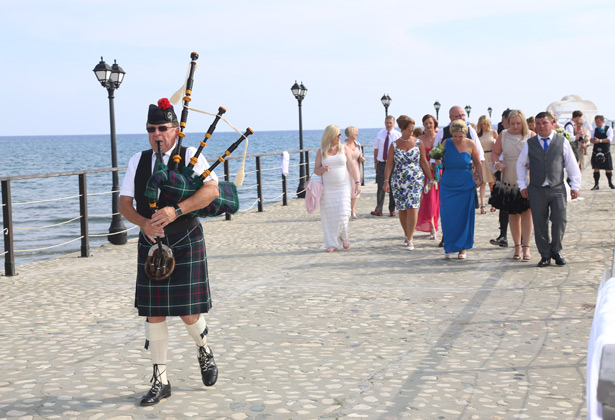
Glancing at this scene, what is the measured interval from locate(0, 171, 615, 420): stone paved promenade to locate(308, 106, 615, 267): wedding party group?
1.25ft

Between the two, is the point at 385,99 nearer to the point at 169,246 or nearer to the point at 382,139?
the point at 382,139

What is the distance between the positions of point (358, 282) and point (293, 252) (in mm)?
2662

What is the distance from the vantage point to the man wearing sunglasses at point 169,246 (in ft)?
15.8

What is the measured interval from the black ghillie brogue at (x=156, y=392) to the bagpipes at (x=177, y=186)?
573 mm

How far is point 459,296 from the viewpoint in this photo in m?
7.79

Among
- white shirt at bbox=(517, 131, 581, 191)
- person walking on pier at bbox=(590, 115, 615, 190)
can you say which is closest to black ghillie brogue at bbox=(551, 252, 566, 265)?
white shirt at bbox=(517, 131, 581, 191)

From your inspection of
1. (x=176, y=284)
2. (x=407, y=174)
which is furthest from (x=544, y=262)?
(x=176, y=284)

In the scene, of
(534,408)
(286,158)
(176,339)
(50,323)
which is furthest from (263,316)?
(286,158)

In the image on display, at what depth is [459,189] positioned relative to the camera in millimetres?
10117

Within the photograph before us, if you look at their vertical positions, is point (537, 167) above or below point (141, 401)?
above

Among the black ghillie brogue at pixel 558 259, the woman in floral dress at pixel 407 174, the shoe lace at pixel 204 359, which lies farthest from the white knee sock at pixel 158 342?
the woman in floral dress at pixel 407 174

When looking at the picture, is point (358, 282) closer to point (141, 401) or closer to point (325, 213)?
point (325, 213)

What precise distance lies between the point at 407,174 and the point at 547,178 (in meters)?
2.55

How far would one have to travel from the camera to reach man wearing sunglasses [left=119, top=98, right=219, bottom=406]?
15.8ft
